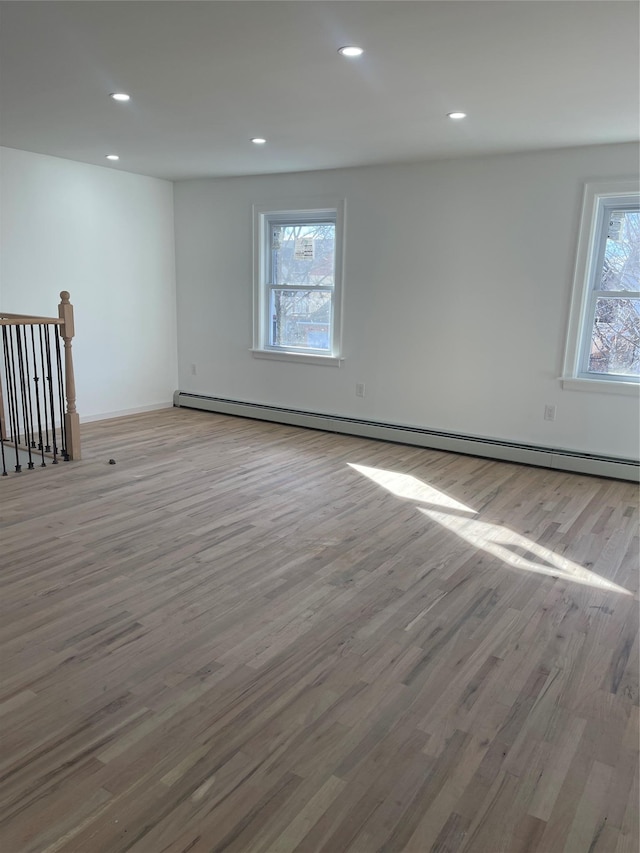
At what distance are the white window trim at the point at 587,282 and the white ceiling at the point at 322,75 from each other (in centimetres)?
34

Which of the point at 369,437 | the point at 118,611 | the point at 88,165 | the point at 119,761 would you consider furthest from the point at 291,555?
the point at 88,165

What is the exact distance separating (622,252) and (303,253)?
2879 millimetres

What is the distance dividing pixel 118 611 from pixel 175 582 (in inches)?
12.6

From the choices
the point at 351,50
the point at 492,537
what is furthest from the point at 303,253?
the point at 492,537

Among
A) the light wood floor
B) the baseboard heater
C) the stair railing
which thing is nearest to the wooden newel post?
the stair railing

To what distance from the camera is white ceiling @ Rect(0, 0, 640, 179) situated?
2410mm

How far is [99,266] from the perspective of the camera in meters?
6.00

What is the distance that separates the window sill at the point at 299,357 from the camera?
5883mm

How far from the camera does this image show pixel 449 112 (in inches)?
144

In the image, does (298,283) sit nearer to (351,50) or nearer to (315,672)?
(351,50)

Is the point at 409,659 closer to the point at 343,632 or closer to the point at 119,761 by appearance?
the point at 343,632

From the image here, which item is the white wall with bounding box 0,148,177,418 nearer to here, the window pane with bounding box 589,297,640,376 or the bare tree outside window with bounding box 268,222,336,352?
the bare tree outside window with bounding box 268,222,336,352

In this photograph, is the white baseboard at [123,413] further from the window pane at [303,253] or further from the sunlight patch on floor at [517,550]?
the sunlight patch on floor at [517,550]

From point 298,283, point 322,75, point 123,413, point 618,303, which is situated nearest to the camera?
point 322,75
